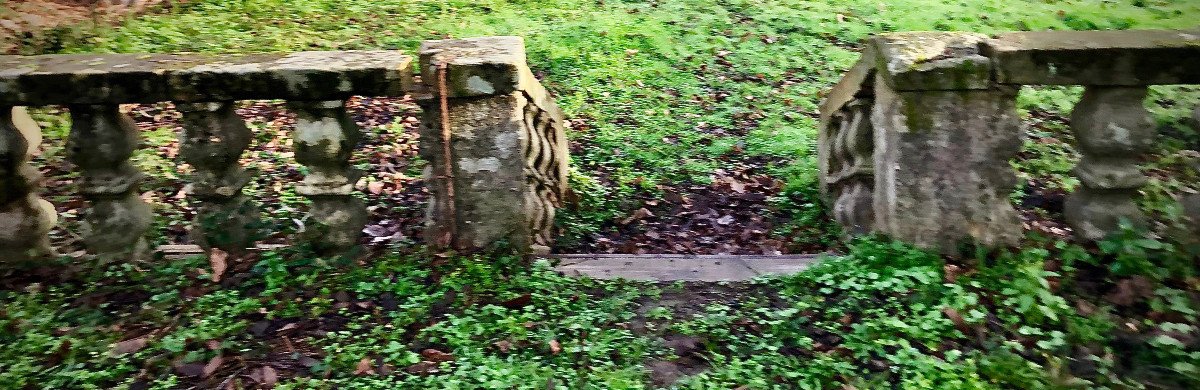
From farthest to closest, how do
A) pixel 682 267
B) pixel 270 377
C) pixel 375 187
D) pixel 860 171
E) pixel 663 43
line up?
1. pixel 663 43
2. pixel 375 187
3. pixel 860 171
4. pixel 682 267
5. pixel 270 377

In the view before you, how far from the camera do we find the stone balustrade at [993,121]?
3.04 metres

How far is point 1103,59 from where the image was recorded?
9.90 ft

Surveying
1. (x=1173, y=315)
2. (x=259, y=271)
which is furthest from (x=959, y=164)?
(x=259, y=271)

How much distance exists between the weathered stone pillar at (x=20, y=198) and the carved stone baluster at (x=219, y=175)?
26.2 inches

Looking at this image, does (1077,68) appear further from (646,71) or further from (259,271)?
(646,71)

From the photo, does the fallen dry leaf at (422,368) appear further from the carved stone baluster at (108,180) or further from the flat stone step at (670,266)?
the carved stone baluster at (108,180)

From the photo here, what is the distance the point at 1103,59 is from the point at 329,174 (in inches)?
125

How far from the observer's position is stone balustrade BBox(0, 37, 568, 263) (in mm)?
Answer: 3076

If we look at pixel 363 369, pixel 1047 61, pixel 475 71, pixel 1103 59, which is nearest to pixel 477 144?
pixel 475 71

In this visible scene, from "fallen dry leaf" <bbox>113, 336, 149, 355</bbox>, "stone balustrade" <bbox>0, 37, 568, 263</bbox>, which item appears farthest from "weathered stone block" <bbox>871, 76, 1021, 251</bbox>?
"fallen dry leaf" <bbox>113, 336, 149, 355</bbox>

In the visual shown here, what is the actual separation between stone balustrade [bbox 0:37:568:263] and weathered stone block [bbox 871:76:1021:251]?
158 centimetres

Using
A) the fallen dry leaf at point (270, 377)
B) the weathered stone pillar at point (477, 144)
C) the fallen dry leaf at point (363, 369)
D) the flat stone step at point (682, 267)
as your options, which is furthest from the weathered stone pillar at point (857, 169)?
the fallen dry leaf at point (270, 377)

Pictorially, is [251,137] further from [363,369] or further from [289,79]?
[363,369]

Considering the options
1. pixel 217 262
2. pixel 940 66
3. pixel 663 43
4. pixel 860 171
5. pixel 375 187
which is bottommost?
pixel 375 187
